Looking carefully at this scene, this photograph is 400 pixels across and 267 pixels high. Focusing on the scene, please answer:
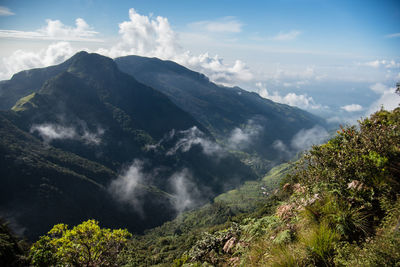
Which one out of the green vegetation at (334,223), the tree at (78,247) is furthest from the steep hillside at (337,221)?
the tree at (78,247)

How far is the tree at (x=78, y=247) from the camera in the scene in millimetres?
12804

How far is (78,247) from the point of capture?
46.1 ft

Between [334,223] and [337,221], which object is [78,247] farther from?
[337,221]

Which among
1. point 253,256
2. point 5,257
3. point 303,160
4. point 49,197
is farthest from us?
point 49,197

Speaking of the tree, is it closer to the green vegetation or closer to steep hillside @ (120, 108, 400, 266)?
the green vegetation

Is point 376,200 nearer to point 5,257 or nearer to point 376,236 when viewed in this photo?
point 376,236

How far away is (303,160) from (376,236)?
5639mm

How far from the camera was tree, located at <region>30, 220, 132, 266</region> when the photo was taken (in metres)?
12.8

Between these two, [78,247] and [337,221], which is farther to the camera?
[78,247]

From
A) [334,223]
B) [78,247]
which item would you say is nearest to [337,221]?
[334,223]

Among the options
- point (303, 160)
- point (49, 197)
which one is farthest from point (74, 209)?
point (303, 160)

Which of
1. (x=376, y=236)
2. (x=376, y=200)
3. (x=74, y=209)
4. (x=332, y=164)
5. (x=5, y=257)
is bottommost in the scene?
(x=74, y=209)

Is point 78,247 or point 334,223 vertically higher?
point 334,223

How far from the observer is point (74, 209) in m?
196
